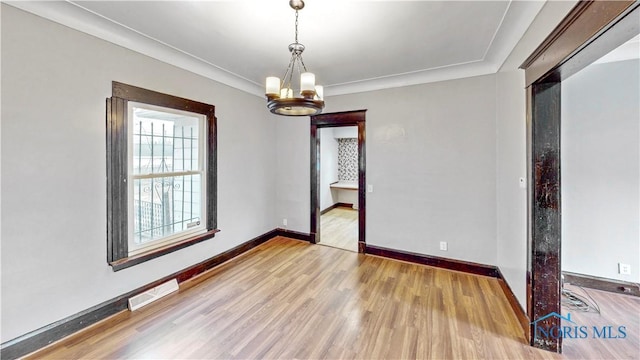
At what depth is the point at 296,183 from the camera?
15.4 ft

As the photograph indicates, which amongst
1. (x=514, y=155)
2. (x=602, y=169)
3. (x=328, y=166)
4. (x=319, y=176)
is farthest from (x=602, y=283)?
(x=328, y=166)

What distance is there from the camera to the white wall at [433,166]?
129 inches

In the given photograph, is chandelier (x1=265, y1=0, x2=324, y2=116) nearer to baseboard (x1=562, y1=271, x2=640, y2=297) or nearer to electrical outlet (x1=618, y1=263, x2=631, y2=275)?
baseboard (x1=562, y1=271, x2=640, y2=297)

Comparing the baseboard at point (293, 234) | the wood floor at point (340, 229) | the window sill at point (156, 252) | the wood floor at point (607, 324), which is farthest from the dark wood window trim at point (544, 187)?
the window sill at point (156, 252)

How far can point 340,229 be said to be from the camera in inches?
Answer: 218

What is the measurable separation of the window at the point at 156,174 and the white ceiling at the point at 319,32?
22.1 inches

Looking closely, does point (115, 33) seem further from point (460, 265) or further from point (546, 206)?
point (460, 265)

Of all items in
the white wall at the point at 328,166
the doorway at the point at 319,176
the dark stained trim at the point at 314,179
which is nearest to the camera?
the doorway at the point at 319,176

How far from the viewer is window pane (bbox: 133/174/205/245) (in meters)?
2.73

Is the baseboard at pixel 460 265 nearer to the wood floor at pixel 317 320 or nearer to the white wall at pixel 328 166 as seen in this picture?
the wood floor at pixel 317 320

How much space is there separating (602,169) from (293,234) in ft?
14.0

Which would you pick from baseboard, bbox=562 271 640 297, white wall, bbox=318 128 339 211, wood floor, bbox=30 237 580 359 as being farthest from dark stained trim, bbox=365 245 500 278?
white wall, bbox=318 128 339 211

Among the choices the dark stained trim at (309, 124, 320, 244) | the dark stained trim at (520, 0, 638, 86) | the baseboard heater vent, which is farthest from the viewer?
the dark stained trim at (309, 124, 320, 244)

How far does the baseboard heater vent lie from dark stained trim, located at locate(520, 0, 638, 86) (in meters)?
3.98
